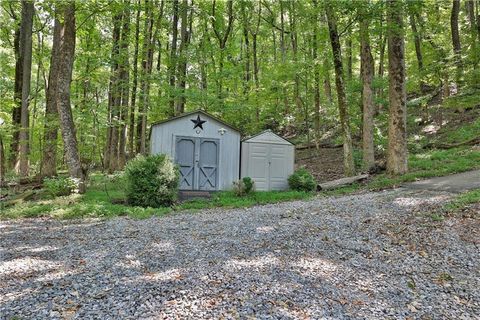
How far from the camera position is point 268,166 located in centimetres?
1120

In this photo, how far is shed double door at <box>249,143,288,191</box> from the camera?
11094 millimetres

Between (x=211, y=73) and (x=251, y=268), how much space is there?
12946 millimetres

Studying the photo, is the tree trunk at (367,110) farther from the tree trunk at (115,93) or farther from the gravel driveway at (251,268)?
the tree trunk at (115,93)

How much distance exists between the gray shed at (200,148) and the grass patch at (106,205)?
100 centimetres

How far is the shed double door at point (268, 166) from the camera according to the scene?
11094mm

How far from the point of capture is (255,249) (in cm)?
443

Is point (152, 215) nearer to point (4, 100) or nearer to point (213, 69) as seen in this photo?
point (4, 100)

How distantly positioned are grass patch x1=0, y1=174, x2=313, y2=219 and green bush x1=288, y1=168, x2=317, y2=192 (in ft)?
1.75

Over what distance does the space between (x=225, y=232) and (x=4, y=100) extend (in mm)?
12089

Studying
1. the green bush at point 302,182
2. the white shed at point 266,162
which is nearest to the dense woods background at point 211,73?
the green bush at point 302,182

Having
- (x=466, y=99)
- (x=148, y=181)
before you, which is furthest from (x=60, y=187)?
(x=466, y=99)

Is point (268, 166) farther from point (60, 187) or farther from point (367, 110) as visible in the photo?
point (60, 187)

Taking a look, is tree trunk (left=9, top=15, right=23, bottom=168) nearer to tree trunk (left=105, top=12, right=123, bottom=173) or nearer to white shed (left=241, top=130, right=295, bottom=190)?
tree trunk (left=105, top=12, right=123, bottom=173)

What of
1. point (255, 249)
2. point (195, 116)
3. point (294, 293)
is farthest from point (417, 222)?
point (195, 116)
